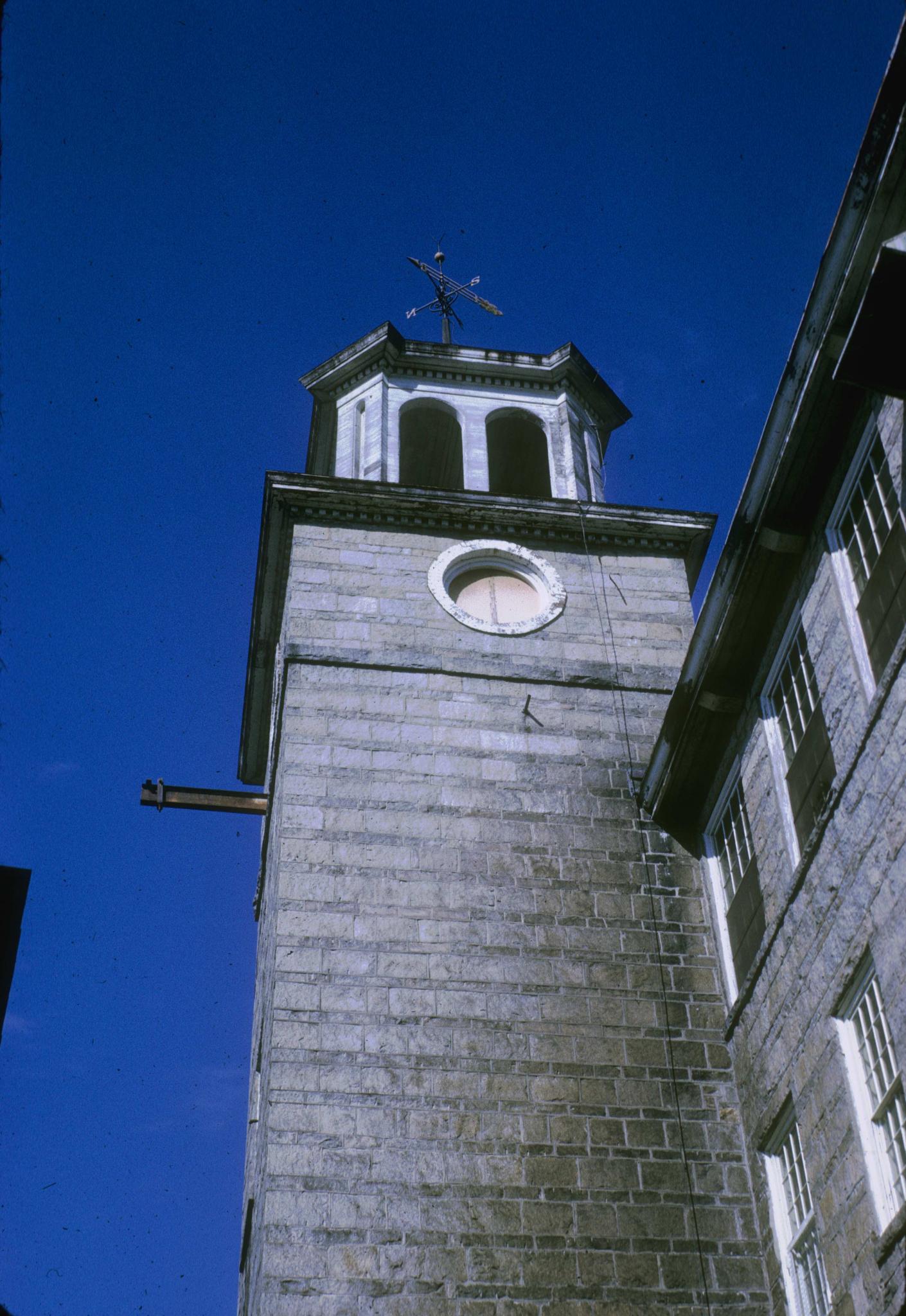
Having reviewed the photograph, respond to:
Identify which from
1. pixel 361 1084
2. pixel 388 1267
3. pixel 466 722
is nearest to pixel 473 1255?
pixel 388 1267

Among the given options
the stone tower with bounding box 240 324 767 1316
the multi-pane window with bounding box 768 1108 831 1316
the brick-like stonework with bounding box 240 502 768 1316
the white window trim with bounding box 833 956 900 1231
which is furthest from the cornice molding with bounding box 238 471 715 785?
the white window trim with bounding box 833 956 900 1231

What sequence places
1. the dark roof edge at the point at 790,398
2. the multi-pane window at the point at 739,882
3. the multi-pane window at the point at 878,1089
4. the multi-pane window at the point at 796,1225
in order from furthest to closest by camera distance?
the multi-pane window at the point at 739,882, the multi-pane window at the point at 796,1225, the dark roof edge at the point at 790,398, the multi-pane window at the point at 878,1089

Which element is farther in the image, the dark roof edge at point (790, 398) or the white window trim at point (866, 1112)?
the dark roof edge at point (790, 398)

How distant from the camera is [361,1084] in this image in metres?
13.8

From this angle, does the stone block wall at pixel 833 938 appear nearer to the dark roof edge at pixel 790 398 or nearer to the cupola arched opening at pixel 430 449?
the dark roof edge at pixel 790 398

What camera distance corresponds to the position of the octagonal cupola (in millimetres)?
22453

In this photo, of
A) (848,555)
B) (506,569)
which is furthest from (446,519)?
(848,555)

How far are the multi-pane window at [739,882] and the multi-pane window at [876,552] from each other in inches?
123

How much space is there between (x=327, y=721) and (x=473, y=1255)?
6059 millimetres

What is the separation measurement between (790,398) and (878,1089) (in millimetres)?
5409

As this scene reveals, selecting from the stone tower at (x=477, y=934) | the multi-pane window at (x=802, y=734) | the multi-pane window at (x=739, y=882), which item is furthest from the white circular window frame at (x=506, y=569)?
the multi-pane window at (x=802, y=734)

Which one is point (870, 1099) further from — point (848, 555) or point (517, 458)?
point (517, 458)

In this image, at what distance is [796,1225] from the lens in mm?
12461

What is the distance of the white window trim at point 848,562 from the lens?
38.7 feet
